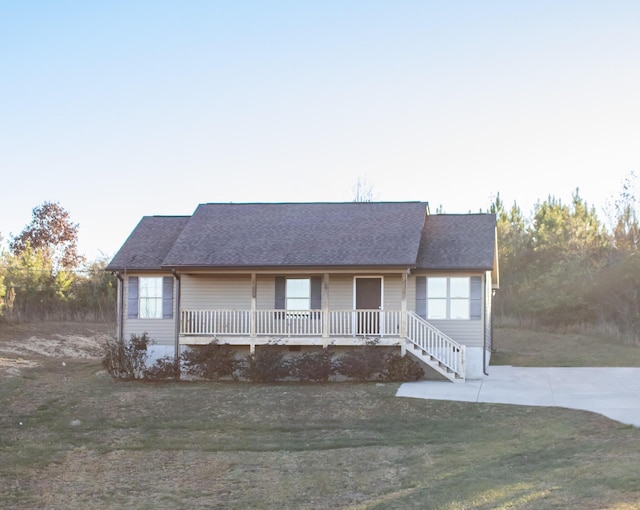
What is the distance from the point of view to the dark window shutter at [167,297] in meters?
25.3

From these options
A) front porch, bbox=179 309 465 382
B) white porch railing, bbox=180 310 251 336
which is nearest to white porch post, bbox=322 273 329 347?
front porch, bbox=179 309 465 382

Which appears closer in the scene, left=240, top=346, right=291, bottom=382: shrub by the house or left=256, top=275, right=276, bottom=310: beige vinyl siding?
left=240, top=346, right=291, bottom=382: shrub by the house

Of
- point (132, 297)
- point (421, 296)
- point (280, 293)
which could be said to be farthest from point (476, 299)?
point (132, 297)

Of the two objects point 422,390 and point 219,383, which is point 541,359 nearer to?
point 422,390

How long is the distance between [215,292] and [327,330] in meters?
4.03

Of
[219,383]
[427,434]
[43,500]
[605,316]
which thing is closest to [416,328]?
[219,383]

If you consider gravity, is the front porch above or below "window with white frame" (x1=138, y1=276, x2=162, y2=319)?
below

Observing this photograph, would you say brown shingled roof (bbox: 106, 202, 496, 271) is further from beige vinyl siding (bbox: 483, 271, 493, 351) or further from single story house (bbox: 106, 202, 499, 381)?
beige vinyl siding (bbox: 483, 271, 493, 351)

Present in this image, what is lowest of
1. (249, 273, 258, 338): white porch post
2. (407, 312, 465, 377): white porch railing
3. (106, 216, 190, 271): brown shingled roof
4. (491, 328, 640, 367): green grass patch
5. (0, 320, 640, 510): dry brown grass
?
(0, 320, 640, 510): dry brown grass

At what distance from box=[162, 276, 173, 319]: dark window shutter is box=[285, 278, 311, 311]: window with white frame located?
3.61 meters

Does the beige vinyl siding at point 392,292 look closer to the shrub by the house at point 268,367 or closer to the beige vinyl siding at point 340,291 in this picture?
the beige vinyl siding at point 340,291

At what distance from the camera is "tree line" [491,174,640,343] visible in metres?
35.3

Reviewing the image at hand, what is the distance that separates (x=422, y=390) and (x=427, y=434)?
4383 mm

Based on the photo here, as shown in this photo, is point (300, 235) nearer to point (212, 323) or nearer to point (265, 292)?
point (265, 292)
